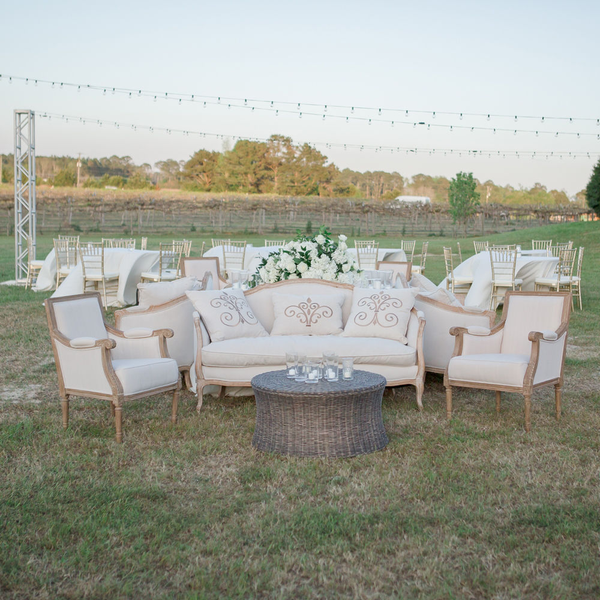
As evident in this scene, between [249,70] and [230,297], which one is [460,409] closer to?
[230,297]

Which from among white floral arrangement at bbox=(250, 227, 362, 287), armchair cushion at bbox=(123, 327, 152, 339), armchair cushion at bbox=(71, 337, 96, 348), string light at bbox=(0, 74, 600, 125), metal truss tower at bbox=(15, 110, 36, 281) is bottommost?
armchair cushion at bbox=(123, 327, 152, 339)

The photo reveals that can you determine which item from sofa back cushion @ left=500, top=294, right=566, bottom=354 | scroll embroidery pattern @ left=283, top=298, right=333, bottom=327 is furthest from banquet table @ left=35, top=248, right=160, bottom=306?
sofa back cushion @ left=500, top=294, right=566, bottom=354

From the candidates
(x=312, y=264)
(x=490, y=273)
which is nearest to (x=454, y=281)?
(x=490, y=273)

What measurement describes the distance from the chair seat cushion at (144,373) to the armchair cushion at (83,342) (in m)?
0.21

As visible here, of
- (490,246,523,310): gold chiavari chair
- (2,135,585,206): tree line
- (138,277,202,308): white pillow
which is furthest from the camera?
(2,135,585,206): tree line

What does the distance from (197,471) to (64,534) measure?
3.00ft

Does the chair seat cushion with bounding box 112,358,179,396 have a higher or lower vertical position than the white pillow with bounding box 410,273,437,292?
lower

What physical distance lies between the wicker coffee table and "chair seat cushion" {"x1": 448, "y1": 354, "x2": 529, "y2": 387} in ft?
2.73

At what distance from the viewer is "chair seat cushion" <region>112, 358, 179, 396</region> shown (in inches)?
161

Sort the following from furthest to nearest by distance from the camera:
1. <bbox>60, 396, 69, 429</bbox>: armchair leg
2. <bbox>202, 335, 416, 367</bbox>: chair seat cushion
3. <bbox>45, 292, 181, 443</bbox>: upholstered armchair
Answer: <bbox>202, 335, 416, 367</bbox>: chair seat cushion
<bbox>60, 396, 69, 429</bbox>: armchair leg
<bbox>45, 292, 181, 443</bbox>: upholstered armchair

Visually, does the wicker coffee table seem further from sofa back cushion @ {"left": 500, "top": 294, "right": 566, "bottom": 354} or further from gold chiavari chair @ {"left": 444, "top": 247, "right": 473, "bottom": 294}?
gold chiavari chair @ {"left": 444, "top": 247, "right": 473, "bottom": 294}

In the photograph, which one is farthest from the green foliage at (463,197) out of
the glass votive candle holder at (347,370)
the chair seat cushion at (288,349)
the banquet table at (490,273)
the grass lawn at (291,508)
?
the glass votive candle holder at (347,370)

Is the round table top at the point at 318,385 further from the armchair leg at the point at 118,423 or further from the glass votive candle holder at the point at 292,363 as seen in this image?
the armchair leg at the point at 118,423

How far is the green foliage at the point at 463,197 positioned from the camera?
31.4m
